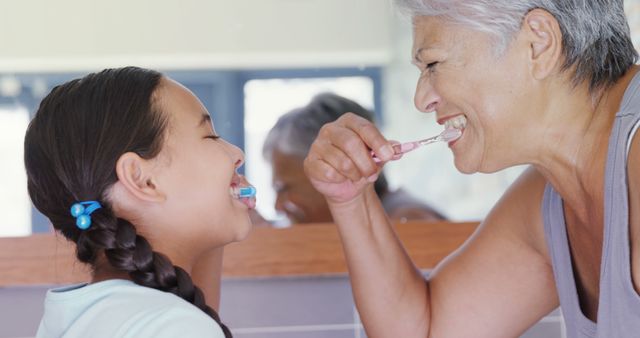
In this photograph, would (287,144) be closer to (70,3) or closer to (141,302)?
(70,3)

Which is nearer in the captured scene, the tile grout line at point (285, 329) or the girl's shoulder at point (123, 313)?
the girl's shoulder at point (123, 313)

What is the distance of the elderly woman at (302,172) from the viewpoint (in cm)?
224

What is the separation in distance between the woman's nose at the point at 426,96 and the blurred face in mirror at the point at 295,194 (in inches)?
35.0

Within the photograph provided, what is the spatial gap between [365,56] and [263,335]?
0.88 meters

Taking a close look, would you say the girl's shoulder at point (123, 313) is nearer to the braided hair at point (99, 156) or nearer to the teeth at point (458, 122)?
the braided hair at point (99, 156)

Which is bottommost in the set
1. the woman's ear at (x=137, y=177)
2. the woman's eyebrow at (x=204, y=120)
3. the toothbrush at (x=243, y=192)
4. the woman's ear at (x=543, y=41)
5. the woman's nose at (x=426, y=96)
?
the toothbrush at (x=243, y=192)

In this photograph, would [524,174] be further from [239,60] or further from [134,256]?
[239,60]

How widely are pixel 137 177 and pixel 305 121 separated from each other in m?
1.16

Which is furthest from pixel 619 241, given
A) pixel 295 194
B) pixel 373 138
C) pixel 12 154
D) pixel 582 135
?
pixel 12 154

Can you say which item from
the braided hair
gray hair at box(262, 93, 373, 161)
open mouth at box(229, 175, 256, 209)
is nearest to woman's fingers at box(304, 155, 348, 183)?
open mouth at box(229, 175, 256, 209)

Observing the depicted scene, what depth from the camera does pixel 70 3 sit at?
91.4 inches

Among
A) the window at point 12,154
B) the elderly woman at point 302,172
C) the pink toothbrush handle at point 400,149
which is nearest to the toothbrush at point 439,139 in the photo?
the pink toothbrush handle at point 400,149

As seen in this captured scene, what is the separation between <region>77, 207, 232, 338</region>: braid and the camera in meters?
1.17

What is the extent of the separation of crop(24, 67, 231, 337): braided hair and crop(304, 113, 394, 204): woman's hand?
0.89 ft
